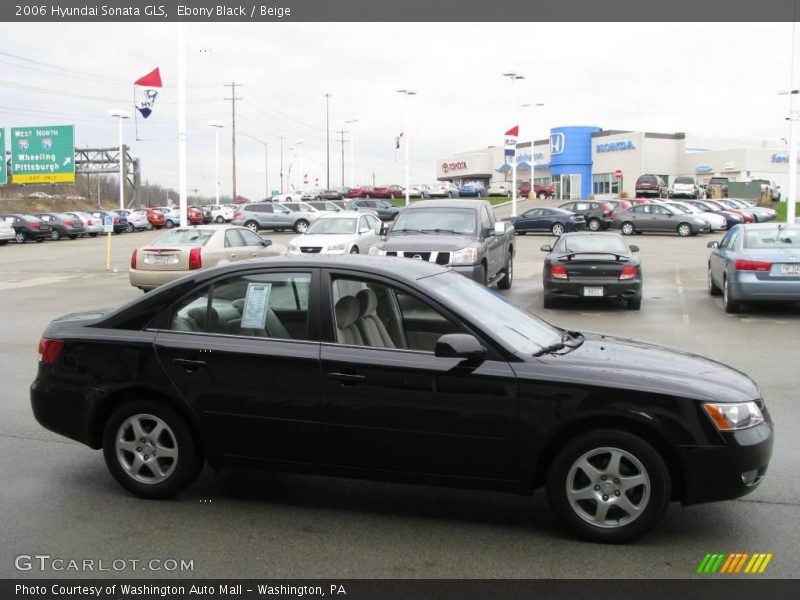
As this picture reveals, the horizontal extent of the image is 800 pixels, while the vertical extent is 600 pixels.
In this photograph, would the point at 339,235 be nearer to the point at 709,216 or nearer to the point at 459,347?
the point at 459,347

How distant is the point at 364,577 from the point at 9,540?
6.80 ft

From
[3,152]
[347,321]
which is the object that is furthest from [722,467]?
[3,152]

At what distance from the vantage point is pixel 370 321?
510 centimetres

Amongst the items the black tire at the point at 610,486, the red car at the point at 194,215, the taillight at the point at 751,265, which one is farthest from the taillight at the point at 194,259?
the red car at the point at 194,215

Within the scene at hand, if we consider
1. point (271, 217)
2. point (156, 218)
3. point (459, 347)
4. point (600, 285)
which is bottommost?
point (600, 285)

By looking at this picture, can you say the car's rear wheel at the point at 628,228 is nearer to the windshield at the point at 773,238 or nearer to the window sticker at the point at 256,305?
the windshield at the point at 773,238

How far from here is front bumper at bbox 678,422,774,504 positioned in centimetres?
442

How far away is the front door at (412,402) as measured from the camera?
15.1 feet

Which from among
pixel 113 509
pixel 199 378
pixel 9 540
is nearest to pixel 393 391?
pixel 199 378

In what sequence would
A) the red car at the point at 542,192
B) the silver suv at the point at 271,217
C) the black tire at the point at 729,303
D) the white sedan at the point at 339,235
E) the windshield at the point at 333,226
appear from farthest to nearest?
the red car at the point at 542,192 → the silver suv at the point at 271,217 → the windshield at the point at 333,226 → the white sedan at the point at 339,235 → the black tire at the point at 729,303

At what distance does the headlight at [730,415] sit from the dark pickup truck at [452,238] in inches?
391

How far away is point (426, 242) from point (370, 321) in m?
10.1

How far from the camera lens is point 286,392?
4930 mm
